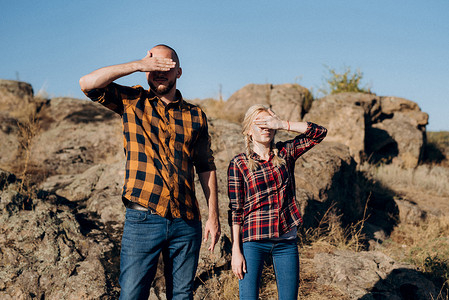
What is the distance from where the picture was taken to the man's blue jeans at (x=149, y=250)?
7.39 ft

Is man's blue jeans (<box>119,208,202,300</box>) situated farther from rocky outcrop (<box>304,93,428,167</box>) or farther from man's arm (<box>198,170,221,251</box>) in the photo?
rocky outcrop (<box>304,93,428,167</box>)

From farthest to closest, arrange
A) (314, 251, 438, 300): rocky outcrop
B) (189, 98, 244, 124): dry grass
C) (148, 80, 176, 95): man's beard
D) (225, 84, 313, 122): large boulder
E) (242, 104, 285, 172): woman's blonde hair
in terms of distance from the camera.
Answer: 1. (225, 84, 313, 122): large boulder
2. (189, 98, 244, 124): dry grass
3. (314, 251, 438, 300): rocky outcrop
4. (242, 104, 285, 172): woman's blonde hair
5. (148, 80, 176, 95): man's beard

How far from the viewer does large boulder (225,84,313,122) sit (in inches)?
477

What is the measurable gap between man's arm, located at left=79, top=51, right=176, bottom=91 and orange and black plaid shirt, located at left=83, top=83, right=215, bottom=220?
0.20 feet

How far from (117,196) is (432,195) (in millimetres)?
8565

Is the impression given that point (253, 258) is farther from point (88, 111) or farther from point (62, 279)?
point (88, 111)

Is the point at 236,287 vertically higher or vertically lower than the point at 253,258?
lower

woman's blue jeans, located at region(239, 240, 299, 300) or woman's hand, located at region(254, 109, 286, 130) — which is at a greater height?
woman's hand, located at region(254, 109, 286, 130)

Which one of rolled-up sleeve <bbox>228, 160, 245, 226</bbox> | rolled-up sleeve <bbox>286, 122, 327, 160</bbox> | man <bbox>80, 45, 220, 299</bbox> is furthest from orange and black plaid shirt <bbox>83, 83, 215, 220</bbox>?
rolled-up sleeve <bbox>286, 122, 327, 160</bbox>

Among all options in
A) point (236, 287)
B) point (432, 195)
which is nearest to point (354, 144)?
point (432, 195)

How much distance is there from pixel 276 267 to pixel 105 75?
1817 mm

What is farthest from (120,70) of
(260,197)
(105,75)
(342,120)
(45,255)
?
(342,120)

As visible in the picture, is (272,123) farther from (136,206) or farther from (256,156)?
(136,206)

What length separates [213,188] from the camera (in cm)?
277
